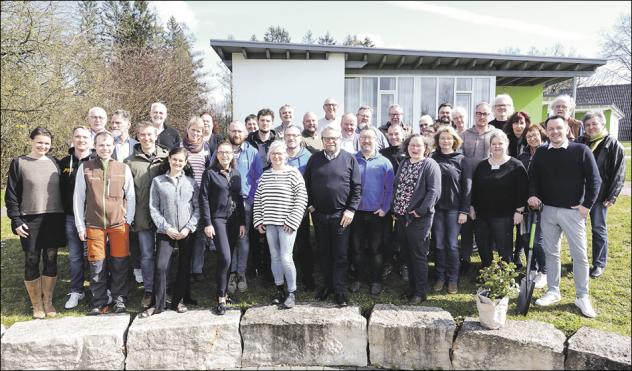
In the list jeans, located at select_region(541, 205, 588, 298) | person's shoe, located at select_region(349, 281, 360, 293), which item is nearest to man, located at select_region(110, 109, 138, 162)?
person's shoe, located at select_region(349, 281, 360, 293)

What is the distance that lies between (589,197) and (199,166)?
401cm

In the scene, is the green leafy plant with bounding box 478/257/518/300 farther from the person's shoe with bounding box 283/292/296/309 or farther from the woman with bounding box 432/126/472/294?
the person's shoe with bounding box 283/292/296/309

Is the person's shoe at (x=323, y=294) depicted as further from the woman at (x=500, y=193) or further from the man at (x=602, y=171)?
the man at (x=602, y=171)

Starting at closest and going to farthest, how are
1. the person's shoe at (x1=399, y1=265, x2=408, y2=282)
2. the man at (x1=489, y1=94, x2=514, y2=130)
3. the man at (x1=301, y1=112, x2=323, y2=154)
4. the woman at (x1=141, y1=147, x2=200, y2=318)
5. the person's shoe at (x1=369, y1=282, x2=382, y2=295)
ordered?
the woman at (x1=141, y1=147, x2=200, y2=318) → the person's shoe at (x1=369, y1=282, x2=382, y2=295) → the person's shoe at (x1=399, y1=265, x2=408, y2=282) → the man at (x1=301, y1=112, x2=323, y2=154) → the man at (x1=489, y1=94, x2=514, y2=130)

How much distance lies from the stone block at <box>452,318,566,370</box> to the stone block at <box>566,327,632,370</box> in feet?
0.28

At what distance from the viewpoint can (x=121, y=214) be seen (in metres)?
4.25

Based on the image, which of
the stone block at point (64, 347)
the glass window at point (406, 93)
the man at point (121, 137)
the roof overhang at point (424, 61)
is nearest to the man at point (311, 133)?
the man at point (121, 137)

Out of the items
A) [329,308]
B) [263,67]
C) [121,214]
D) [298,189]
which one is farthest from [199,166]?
[263,67]

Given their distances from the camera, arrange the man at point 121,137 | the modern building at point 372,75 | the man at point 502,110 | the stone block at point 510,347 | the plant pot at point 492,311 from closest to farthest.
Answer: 1. the stone block at point 510,347
2. the plant pot at point 492,311
3. the man at point 121,137
4. the man at point 502,110
5. the modern building at point 372,75

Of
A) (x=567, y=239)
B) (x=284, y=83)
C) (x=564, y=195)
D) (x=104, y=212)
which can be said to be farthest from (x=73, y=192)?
(x=284, y=83)

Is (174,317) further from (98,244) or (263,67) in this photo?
(263,67)

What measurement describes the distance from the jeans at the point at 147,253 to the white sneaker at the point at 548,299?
4090 mm

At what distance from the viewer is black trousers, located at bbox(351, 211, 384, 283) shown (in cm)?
459

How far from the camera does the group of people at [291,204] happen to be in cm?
420
